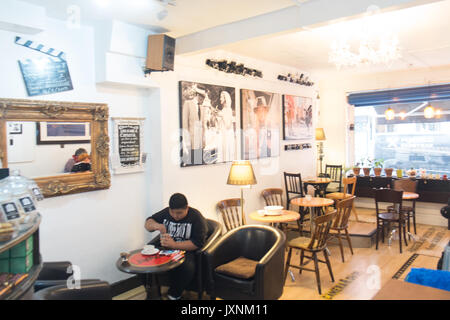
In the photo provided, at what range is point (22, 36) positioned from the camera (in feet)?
10.7

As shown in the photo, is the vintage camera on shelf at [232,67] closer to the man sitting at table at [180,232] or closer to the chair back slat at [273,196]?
the chair back slat at [273,196]

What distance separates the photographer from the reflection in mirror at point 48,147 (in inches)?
127

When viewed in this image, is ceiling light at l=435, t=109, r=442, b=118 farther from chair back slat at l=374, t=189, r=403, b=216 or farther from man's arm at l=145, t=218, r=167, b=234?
man's arm at l=145, t=218, r=167, b=234

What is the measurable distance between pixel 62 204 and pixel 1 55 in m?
1.44

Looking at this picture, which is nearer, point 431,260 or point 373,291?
point 373,291

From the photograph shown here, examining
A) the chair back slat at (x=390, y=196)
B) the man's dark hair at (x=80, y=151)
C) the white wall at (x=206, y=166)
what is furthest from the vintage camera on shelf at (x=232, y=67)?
the chair back slat at (x=390, y=196)

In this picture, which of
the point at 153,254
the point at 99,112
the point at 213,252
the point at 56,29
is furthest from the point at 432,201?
the point at 56,29

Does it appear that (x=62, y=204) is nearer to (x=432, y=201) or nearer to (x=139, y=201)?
(x=139, y=201)

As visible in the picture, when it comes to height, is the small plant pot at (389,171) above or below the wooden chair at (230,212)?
above

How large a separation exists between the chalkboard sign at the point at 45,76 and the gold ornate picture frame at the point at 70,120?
0.14m

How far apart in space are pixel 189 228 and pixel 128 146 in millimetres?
1173

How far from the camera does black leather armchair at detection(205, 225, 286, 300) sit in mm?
3318

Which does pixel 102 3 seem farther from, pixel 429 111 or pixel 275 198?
pixel 429 111

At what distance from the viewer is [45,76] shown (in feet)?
11.2
